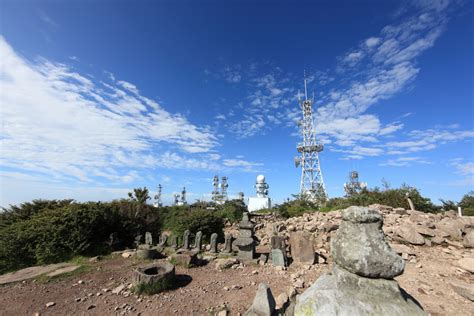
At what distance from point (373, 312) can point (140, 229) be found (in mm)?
10320

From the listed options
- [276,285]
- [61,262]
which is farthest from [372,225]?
[61,262]

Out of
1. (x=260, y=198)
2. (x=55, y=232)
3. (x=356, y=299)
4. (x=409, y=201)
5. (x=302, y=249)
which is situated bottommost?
(x=302, y=249)

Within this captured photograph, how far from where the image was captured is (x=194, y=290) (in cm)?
478

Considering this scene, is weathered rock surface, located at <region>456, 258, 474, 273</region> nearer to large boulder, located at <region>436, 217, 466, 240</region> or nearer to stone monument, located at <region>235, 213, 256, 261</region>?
large boulder, located at <region>436, 217, 466, 240</region>

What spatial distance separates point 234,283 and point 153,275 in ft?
6.20

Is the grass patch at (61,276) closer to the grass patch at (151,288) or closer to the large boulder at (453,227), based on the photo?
the grass patch at (151,288)

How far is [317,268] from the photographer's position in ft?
20.0

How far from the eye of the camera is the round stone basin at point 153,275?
15.3 ft

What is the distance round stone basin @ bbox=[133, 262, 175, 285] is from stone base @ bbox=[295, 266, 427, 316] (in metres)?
3.84

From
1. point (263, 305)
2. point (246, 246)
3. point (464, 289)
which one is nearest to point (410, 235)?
point (464, 289)

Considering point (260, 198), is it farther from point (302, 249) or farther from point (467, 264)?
point (467, 264)

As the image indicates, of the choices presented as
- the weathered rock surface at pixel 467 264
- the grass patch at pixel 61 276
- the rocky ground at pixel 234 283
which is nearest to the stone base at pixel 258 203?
the rocky ground at pixel 234 283

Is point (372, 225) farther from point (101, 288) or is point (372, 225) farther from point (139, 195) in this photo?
point (139, 195)

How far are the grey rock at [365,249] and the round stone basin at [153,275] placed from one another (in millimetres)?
4173
